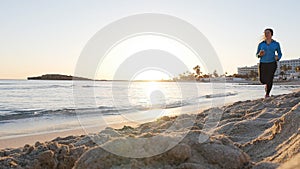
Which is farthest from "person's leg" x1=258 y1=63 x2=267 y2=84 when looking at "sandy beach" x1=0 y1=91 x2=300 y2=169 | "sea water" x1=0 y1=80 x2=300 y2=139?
"sandy beach" x1=0 y1=91 x2=300 y2=169

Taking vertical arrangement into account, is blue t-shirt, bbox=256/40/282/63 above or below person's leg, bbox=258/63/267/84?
above

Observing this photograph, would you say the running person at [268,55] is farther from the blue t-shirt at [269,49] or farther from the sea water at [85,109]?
the sea water at [85,109]

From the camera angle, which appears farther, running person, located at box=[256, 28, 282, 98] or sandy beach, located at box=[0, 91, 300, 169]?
running person, located at box=[256, 28, 282, 98]

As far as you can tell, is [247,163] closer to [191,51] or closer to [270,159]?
[270,159]

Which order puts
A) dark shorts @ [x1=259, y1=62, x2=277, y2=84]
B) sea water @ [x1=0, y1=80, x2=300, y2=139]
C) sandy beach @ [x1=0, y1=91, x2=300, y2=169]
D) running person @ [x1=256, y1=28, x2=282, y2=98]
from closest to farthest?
1. sandy beach @ [x1=0, y1=91, x2=300, y2=169]
2. running person @ [x1=256, y1=28, x2=282, y2=98]
3. dark shorts @ [x1=259, y1=62, x2=277, y2=84]
4. sea water @ [x1=0, y1=80, x2=300, y2=139]

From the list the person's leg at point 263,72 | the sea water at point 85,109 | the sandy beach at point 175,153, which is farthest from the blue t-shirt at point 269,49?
the sandy beach at point 175,153

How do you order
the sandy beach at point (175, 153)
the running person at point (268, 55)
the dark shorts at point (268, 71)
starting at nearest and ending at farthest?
the sandy beach at point (175, 153) → the running person at point (268, 55) → the dark shorts at point (268, 71)

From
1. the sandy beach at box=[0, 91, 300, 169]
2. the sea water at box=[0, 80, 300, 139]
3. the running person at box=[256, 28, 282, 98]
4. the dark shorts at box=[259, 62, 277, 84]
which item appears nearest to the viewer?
the sandy beach at box=[0, 91, 300, 169]

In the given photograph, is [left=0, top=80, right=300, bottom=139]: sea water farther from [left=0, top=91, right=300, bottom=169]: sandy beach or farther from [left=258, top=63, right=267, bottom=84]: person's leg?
[left=0, top=91, right=300, bottom=169]: sandy beach

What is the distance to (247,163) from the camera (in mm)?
2148

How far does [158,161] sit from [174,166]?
105mm

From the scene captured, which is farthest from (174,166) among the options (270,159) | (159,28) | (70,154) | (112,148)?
(159,28)

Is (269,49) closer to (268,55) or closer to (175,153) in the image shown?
(268,55)

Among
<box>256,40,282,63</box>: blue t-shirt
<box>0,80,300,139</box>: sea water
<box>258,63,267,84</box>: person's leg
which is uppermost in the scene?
<box>256,40,282,63</box>: blue t-shirt
